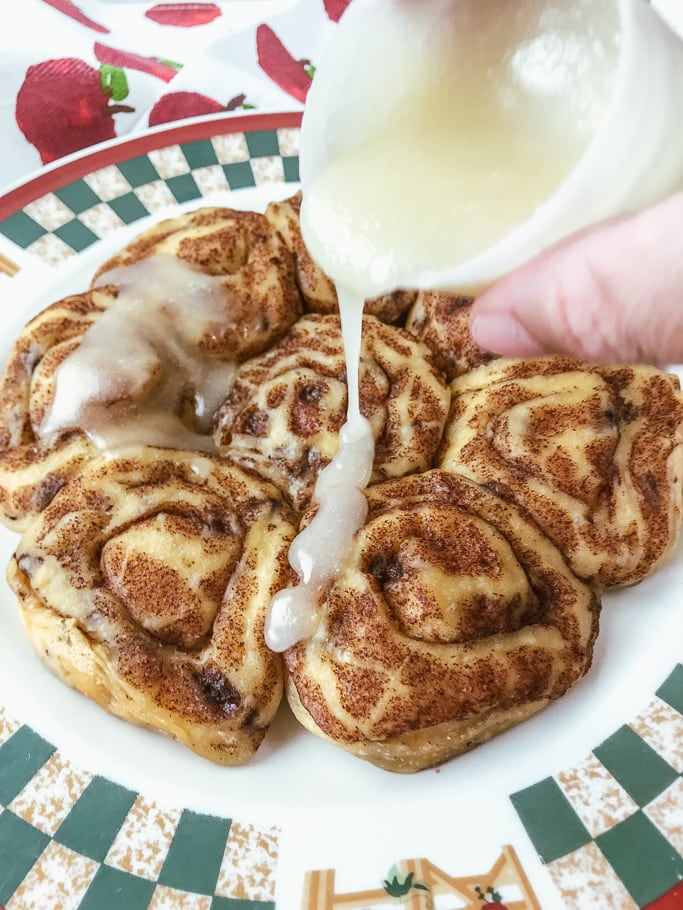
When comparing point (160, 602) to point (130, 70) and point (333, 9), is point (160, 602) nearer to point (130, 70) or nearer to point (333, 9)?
point (130, 70)

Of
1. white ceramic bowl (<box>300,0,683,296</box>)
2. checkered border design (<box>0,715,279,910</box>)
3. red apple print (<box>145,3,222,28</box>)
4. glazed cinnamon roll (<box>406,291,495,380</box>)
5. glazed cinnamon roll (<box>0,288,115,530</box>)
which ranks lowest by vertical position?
checkered border design (<box>0,715,279,910</box>)

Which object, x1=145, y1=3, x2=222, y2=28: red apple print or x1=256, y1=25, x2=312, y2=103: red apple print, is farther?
x1=145, y1=3, x2=222, y2=28: red apple print

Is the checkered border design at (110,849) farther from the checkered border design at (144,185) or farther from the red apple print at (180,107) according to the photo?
the red apple print at (180,107)

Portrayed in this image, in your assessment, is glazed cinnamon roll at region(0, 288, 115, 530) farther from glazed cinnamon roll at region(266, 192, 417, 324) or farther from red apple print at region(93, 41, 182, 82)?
red apple print at region(93, 41, 182, 82)

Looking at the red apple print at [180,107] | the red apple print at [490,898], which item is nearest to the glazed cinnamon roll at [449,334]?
the red apple print at [490,898]

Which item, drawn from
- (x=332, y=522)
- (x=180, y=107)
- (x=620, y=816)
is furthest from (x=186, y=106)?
(x=620, y=816)

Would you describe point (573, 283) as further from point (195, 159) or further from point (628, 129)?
point (195, 159)

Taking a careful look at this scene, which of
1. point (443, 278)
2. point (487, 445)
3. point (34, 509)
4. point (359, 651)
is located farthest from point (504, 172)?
point (34, 509)

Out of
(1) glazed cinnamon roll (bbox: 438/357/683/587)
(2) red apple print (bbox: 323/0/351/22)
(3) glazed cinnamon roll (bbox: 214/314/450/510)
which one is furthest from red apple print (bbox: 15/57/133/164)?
(1) glazed cinnamon roll (bbox: 438/357/683/587)
